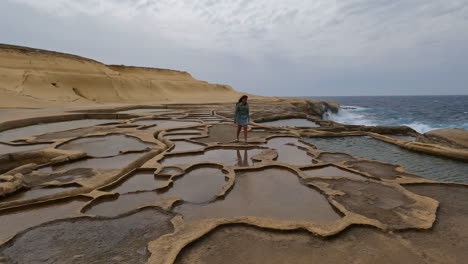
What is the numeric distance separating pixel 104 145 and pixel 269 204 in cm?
579

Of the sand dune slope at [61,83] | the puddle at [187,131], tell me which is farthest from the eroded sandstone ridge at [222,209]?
the sand dune slope at [61,83]

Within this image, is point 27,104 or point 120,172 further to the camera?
point 27,104

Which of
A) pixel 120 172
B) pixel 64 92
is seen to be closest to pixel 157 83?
pixel 64 92

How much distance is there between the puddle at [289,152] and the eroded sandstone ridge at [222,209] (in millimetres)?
88

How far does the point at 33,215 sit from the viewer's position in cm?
348

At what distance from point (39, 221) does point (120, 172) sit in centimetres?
165

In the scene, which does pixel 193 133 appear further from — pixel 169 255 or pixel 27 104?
pixel 27 104

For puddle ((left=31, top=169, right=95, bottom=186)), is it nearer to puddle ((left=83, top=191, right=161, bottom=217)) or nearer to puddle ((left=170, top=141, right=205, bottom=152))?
puddle ((left=83, top=191, right=161, bottom=217))

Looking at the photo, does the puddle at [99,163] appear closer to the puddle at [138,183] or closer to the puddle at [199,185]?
the puddle at [138,183]

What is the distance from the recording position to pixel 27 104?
61.1 ft

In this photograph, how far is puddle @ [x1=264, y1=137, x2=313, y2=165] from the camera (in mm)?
6105

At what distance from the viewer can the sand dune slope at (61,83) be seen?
21.8 m

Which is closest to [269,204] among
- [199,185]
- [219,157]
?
[199,185]

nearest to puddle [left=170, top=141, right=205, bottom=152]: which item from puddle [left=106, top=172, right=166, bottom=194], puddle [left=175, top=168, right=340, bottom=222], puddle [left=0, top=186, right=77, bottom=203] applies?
puddle [left=106, top=172, right=166, bottom=194]
